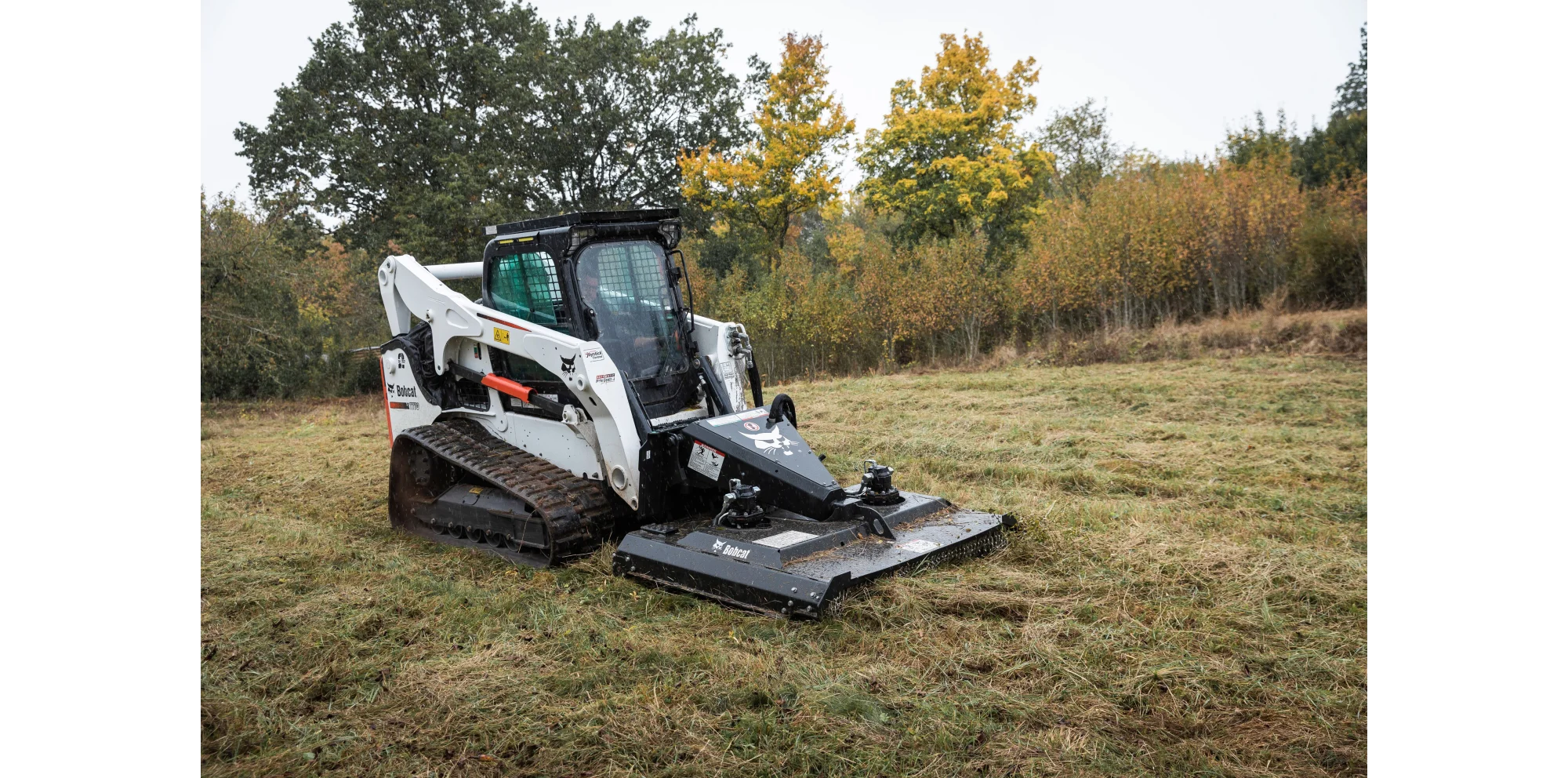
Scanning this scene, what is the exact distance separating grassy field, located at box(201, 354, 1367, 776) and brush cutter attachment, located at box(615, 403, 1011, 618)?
12cm

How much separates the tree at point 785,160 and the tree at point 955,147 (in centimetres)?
140

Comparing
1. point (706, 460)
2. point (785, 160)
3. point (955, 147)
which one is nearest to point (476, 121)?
point (785, 160)

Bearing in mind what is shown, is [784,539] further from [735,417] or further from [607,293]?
[607,293]

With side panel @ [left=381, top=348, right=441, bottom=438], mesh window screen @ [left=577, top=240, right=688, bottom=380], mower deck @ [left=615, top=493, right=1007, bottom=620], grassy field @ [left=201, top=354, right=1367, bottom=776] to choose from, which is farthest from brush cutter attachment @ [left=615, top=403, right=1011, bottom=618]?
side panel @ [left=381, top=348, right=441, bottom=438]

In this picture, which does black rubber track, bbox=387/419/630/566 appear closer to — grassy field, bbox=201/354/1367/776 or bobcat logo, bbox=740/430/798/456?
→ grassy field, bbox=201/354/1367/776

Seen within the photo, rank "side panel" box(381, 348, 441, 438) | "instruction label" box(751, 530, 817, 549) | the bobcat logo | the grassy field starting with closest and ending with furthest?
the grassy field → "instruction label" box(751, 530, 817, 549) → the bobcat logo → "side panel" box(381, 348, 441, 438)

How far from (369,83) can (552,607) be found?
21.6 metres

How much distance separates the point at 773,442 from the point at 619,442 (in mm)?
915

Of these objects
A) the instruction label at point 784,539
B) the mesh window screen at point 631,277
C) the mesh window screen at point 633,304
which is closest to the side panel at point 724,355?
the mesh window screen at point 633,304

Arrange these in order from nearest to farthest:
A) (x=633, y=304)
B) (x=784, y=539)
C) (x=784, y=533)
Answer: (x=784, y=539) < (x=784, y=533) < (x=633, y=304)

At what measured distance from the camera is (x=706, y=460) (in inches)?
216

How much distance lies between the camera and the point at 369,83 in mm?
22562

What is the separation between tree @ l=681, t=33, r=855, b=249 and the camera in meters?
23.5
